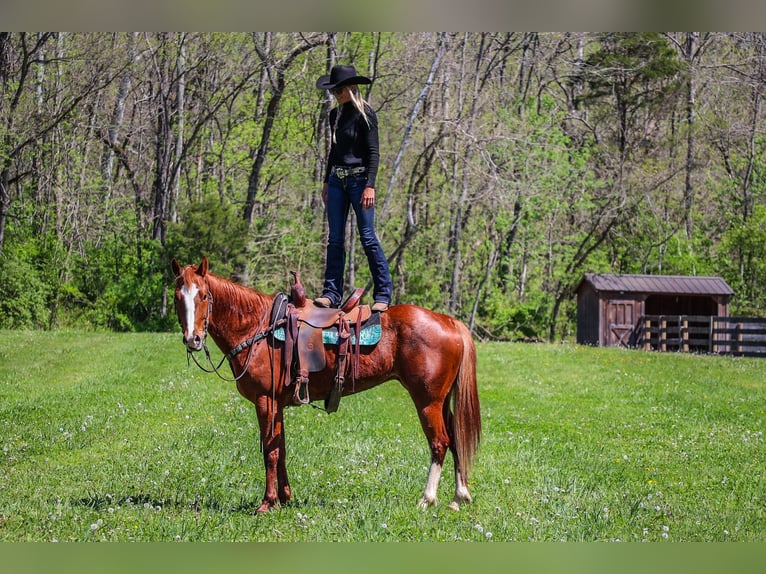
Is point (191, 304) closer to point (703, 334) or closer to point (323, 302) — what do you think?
point (323, 302)

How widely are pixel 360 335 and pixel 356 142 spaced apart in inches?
57.4

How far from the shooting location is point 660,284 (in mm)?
24047

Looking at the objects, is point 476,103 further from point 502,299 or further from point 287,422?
point 287,422

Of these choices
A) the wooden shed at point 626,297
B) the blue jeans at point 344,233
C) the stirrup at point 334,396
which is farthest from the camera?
the wooden shed at point 626,297

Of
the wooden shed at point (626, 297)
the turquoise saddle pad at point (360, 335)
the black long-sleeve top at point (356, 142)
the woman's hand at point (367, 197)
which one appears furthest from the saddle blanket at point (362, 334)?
the wooden shed at point (626, 297)

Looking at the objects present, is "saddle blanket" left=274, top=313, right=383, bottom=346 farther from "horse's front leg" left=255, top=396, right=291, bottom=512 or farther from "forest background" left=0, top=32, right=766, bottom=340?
"forest background" left=0, top=32, right=766, bottom=340

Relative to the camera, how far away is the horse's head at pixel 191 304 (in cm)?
561

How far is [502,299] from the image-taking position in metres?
26.5

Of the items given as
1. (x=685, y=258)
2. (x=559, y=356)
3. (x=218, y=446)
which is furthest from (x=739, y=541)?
(x=685, y=258)

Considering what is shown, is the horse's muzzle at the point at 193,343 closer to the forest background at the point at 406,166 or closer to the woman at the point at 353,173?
the woman at the point at 353,173

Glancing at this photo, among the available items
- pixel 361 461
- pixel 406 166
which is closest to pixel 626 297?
pixel 406 166

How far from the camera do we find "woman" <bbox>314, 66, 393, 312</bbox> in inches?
248

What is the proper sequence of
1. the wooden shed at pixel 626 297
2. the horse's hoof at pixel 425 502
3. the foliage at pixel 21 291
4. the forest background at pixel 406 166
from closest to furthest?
1. the horse's hoof at pixel 425 502
2. the foliage at pixel 21 291
3. the forest background at pixel 406 166
4. the wooden shed at pixel 626 297

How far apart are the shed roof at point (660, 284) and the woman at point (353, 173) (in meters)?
18.5
